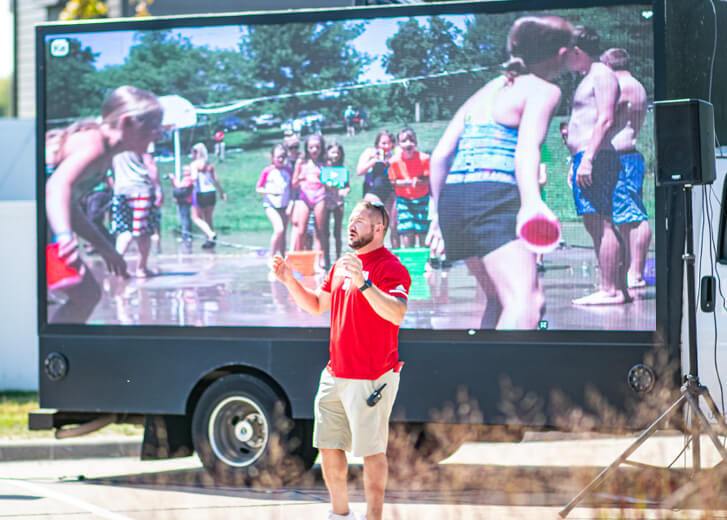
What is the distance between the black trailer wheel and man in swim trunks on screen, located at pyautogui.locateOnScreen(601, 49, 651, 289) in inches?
109

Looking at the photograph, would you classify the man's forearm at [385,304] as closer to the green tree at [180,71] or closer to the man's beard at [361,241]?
the man's beard at [361,241]

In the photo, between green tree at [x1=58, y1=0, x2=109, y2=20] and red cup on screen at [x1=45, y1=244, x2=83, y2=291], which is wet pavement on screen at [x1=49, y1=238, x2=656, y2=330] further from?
green tree at [x1=58, y1=0, x2=109, y2=20]

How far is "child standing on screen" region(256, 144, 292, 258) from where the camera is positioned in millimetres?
9742

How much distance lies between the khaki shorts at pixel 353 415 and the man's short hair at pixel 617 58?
3.09 metres

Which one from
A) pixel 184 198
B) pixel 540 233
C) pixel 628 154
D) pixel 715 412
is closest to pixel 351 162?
pixel 184 198

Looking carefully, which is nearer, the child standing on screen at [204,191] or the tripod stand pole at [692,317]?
the tripod stand pole at [692,317]

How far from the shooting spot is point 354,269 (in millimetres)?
6668

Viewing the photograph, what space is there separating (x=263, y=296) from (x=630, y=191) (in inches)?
108

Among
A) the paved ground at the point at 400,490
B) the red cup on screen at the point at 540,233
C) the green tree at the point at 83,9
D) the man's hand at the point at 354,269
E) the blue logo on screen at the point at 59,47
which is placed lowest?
the paved ground at the point at 400,490

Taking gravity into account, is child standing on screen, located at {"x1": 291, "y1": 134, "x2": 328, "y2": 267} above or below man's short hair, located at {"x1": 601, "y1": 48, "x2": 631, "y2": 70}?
below

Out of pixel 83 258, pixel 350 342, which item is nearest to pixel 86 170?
pixel 83 258

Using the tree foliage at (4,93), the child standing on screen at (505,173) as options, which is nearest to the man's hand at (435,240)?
the child standing on screen at (505,173)

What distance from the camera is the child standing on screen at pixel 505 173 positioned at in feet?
30.2

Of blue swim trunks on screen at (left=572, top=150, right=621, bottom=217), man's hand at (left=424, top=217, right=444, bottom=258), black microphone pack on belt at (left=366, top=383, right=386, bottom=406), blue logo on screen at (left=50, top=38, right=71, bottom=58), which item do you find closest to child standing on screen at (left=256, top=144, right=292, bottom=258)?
man's hand at (left=424, top=217, right=444, bottom=258)
